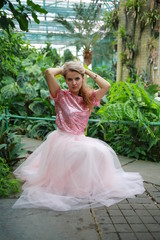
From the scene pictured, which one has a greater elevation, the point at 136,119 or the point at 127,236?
the point at 136,119

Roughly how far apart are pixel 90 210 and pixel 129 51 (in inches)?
593

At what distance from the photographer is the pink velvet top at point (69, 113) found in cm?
262

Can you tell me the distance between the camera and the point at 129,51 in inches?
622

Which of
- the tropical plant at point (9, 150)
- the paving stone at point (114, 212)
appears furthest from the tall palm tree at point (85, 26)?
the paving stone at point (114, 212)

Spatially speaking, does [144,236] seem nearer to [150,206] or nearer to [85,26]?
[150,206]

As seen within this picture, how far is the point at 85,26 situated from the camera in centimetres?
1727

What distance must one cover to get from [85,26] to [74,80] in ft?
52.7

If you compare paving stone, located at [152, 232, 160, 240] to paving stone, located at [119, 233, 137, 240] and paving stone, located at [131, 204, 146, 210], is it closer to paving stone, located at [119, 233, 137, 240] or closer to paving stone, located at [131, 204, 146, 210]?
paving stone, located at [119, 233, 137, 240]

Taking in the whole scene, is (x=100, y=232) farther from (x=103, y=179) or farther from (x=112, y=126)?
(x=112, y=126)

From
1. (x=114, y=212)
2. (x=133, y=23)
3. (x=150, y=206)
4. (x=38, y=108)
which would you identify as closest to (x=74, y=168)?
(x=114, y=212)

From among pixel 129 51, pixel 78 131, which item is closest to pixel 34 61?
pixel 78 131

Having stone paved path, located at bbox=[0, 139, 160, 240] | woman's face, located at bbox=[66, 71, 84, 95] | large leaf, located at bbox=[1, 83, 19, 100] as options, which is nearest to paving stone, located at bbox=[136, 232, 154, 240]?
stone paved path, located at bbox=[0, 139, 160, 240]

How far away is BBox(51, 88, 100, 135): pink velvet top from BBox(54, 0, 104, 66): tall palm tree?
15.0 m

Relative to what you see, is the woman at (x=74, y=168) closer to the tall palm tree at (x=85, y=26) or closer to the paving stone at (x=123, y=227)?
the paving stone at (x=123, y=227)
